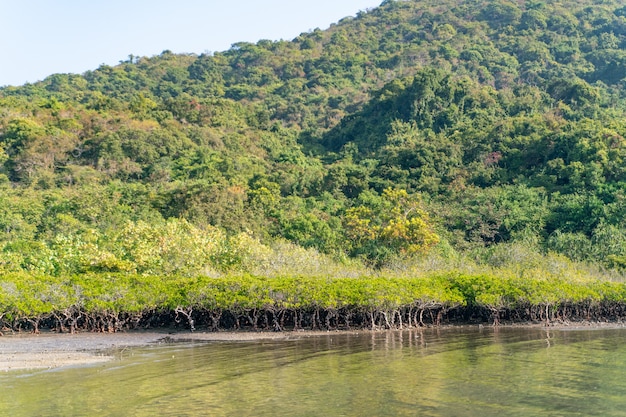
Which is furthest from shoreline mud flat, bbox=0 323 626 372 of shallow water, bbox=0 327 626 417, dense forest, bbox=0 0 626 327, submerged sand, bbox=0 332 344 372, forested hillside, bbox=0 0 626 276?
forested hillside, bbox=0 0 626 276

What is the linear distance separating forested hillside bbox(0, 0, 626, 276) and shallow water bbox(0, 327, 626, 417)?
37.9 feet

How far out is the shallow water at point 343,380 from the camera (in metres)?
18.0

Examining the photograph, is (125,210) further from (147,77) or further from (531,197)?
(147,77)

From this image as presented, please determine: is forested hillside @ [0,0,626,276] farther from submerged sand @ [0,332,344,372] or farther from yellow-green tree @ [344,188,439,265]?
submerged sand @ [0,332,344,372]

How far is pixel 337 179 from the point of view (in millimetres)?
66375

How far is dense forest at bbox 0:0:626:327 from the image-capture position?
3991cm

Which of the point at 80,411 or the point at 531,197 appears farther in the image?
the point at 531,197

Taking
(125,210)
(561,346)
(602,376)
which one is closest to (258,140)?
(125,210)

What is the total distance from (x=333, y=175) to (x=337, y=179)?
26.8 inches

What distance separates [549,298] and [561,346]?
21.2 feet

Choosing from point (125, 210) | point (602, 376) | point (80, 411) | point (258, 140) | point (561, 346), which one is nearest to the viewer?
point (80, 411)

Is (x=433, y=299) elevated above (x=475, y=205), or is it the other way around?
(x=475, y=205)

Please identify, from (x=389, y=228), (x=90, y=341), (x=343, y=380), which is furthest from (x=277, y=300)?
(x=389, y=228)

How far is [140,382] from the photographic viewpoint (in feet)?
70.8
